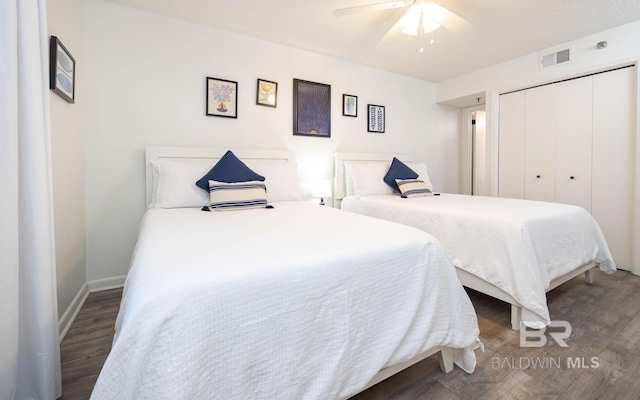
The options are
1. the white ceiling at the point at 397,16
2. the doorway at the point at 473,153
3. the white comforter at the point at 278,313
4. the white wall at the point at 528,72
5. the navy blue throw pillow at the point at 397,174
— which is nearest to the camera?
the white comforter at the point at 278,313

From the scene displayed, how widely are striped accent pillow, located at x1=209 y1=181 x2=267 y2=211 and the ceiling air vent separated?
3.43 meters

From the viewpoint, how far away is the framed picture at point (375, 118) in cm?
390

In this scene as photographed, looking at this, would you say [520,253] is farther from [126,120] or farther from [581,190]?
[126,120]

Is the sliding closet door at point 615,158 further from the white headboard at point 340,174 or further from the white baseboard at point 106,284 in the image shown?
the white baseboard at point 106,284

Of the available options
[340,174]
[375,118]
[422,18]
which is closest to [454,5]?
[422,18]

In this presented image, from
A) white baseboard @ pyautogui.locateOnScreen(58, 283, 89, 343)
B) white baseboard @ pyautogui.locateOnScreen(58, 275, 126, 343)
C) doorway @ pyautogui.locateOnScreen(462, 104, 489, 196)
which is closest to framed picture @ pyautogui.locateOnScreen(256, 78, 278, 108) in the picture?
white baseboard @ pyautogui.locateOnScreen(58, 275, 126, 343)

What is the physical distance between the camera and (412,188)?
10.9 ft

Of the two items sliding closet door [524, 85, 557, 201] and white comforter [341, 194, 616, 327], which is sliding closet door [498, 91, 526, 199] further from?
white comforter [341, 194, 616, 327]

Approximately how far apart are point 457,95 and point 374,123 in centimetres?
136

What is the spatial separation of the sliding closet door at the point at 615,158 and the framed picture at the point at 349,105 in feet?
8.15

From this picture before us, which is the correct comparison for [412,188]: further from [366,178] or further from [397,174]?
[366,178]

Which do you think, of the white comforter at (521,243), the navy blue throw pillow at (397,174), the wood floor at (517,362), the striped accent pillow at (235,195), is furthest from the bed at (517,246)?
the striped accent pillow at (235,195)

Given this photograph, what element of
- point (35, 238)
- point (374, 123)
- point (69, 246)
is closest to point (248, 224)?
point (35, 238)

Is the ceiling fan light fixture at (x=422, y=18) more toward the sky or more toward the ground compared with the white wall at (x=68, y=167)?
more toward the sky
